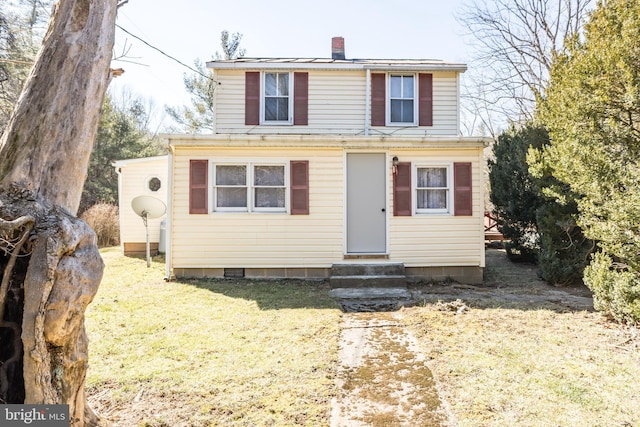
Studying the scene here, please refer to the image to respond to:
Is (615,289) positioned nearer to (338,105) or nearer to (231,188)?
(231,188)

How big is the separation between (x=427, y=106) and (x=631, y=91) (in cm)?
Answer: 546

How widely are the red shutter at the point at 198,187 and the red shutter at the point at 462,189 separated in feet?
18.2

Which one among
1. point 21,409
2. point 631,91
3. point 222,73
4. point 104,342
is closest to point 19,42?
point 222,73

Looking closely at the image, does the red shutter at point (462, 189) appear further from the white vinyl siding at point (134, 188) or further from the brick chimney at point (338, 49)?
the white vinyl siding at point (134, 188)

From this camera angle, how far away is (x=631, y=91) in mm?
4504

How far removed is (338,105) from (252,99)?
2.31 metres

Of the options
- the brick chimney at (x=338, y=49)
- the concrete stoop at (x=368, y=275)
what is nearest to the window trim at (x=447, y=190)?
the concrete stoop at (x=368, y=275)

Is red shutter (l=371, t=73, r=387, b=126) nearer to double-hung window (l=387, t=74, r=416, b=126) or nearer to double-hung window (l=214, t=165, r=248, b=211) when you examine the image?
double-hung window (l=387, t=74, r=416, b=126)

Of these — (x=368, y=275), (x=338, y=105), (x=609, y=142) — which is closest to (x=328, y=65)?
(x=338, y=105)

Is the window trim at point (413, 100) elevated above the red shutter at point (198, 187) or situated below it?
above

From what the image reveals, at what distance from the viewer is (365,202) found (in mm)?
8219

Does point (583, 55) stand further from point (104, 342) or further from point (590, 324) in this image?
point (104, 342)

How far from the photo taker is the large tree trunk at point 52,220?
6.01 ft

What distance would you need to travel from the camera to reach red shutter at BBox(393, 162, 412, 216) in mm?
8039
